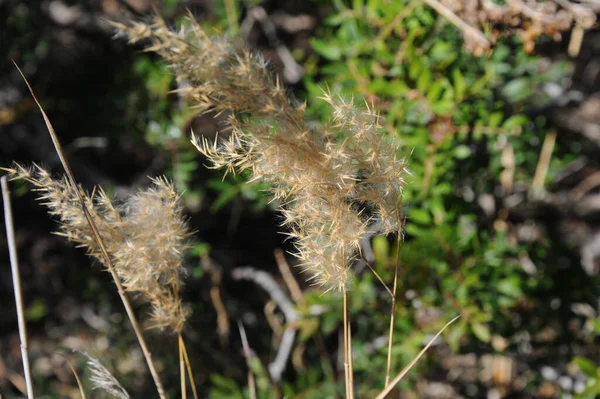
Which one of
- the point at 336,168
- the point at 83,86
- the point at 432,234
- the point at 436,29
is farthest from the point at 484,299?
the point at 83,86

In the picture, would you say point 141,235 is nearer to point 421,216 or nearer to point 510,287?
point 421,216

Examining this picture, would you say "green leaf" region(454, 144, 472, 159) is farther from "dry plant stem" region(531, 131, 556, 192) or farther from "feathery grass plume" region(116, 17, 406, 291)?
"feathery grass plume" region(116, 17, 406, 291)

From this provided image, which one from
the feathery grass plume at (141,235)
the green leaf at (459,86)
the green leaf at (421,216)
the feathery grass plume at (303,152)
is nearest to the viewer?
the feathery grass plume at (303,152)

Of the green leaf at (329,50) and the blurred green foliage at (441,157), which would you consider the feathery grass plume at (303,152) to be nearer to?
the blurred green foliage at (441,157)

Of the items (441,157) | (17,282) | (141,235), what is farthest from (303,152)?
(441,157)

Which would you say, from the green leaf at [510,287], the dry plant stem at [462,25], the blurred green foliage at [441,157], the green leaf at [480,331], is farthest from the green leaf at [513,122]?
the green leaf at [480,331]

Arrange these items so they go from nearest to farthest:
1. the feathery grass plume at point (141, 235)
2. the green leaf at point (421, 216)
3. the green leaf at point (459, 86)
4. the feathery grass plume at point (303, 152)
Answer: the feathery grass plume at point (303, 152) → the feathery grass plume at point (141, 235) → the green leaf at point (459, 86) → the green leaf at point (421, 216)
